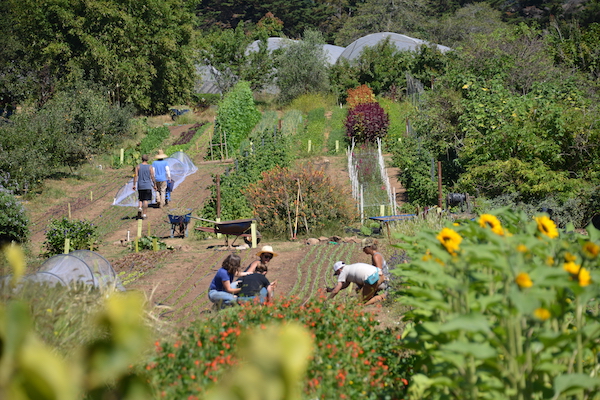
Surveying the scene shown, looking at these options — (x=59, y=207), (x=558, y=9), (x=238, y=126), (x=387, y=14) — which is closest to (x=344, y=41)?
(x=387, y=14)

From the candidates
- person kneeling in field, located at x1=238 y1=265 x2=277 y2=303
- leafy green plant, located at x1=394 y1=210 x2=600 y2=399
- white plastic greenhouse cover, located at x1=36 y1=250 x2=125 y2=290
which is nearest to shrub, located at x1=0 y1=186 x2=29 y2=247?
white plastic greenhouse cover, located at x1=36 y1=250 x2=125 y2=290

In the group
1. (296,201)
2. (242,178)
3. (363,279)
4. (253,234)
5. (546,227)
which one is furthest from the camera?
(242,178)

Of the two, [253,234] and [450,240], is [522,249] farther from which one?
[253,234]

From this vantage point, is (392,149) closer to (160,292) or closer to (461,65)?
(461,65)

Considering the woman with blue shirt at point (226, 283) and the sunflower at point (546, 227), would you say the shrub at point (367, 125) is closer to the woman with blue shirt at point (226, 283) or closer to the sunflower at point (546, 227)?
the woman with blue shirt at point (226, 283)

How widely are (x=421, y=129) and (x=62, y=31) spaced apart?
18.1m

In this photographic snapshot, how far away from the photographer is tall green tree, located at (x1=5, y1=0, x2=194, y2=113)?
1040 inches

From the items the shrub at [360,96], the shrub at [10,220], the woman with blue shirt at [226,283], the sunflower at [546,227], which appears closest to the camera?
the sunflower at [546,227]

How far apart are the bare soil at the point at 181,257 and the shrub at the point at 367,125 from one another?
5768 millimetres

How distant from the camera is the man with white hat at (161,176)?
14.2 m

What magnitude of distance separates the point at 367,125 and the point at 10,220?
15528mm

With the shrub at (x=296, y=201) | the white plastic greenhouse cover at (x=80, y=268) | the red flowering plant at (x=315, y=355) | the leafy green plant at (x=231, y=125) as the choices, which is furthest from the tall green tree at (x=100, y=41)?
the red flowering plant at (x=315, y=355)

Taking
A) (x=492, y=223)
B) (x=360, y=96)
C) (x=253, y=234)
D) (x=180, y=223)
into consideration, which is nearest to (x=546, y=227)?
(x=492, y=223)

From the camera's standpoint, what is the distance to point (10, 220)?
1009 cm
